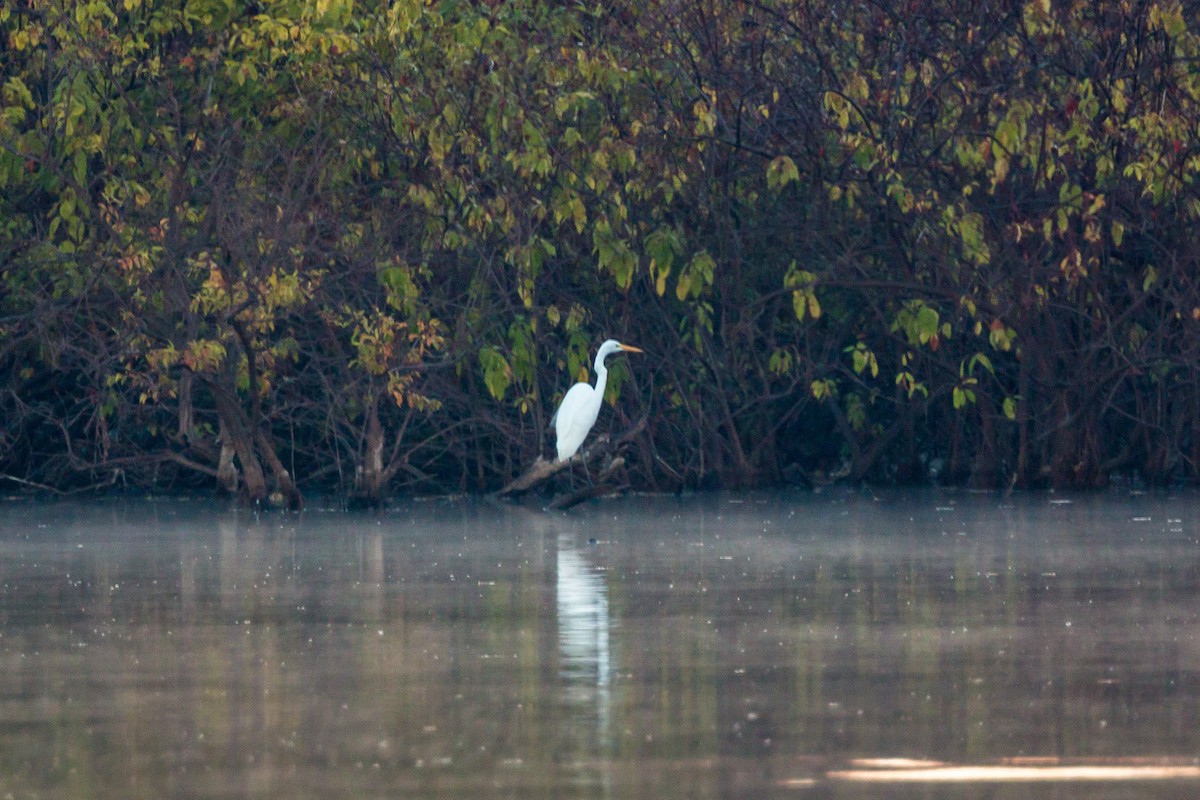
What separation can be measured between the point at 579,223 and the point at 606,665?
12.2 m

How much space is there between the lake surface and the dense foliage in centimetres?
443

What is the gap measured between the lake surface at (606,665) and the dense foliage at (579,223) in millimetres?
4432

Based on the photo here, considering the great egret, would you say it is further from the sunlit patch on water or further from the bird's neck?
the sunlit patch on water

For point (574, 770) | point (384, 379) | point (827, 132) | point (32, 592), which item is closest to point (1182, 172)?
point (827, 132)

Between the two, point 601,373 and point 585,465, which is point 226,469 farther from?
point 601,373

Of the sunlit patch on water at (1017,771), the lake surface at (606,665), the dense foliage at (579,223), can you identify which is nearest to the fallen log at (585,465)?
the dense foliage at (579,223)

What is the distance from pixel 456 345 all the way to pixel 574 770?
15.2 metres

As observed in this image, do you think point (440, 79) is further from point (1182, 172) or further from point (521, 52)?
point (1182, 172)

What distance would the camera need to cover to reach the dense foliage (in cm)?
2089

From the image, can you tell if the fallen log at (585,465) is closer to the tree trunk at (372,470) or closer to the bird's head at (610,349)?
the bird's head at (610,349)

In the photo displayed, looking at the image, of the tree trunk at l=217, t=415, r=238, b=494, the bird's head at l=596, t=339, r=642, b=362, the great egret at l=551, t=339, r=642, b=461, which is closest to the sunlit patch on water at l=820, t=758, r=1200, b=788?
the great egret at l=551, t=339, r=642, b=461

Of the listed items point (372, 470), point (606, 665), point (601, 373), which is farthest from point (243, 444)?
point (606, 665)

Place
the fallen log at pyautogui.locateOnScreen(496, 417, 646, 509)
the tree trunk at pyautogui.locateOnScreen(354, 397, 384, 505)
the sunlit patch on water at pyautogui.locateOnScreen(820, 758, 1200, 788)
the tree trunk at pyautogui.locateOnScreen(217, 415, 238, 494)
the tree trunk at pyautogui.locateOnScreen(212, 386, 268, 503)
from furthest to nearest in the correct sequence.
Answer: the tree trunk at pyautogui.locateOnScreen(217, 415, 238, 494) → the tree trunk at pyautogui.locateOnScreen(354, 397, 384, 505) → the tree trunk at pyautogui.locateOnScreen(212, 386, 268, 503) → the fallen log at pyautogui.locateOnScreen(496, 417, 646, 509) → the sunlit patch on water at pyautogui.locateOnScreen(820, 758, 1200, 788)

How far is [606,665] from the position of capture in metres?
9.38
